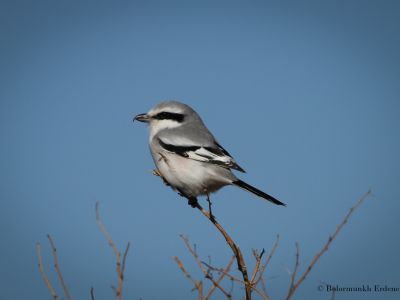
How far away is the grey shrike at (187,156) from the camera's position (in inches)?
159

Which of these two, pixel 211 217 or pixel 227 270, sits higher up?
pixel 211 217

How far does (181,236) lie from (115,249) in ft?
1.56

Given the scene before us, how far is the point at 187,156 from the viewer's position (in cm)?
414

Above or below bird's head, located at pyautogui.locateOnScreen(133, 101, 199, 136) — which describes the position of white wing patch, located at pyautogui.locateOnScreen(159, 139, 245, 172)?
below

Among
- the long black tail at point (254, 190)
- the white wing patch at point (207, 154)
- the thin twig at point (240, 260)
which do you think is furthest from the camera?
the white wing patch at point (207, 154)

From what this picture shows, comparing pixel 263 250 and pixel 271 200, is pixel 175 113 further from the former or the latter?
pixel 263 250

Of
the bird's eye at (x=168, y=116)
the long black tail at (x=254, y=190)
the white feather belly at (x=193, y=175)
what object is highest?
the bird's eye at (x=168, y=116)

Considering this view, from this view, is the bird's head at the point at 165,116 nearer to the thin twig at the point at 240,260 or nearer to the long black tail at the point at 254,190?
the long black tail at the point at 254,190

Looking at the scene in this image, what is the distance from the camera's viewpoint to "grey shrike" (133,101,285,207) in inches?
159

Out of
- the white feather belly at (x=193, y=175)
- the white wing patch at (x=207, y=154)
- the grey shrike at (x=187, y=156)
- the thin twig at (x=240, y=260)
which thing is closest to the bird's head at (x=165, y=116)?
the grey shrike at (x=187, y=156)

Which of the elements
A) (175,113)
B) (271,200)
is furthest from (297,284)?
(175,113)

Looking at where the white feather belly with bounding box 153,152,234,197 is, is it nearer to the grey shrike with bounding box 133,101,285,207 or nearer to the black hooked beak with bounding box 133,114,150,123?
the grey shrike with bounding box 133,101,285,207

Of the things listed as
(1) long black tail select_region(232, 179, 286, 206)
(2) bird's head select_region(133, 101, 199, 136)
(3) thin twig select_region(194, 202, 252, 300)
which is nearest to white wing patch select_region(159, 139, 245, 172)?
(1) long black tail select_region(232, 179, 286, 206)

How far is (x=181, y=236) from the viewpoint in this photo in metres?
2.58
